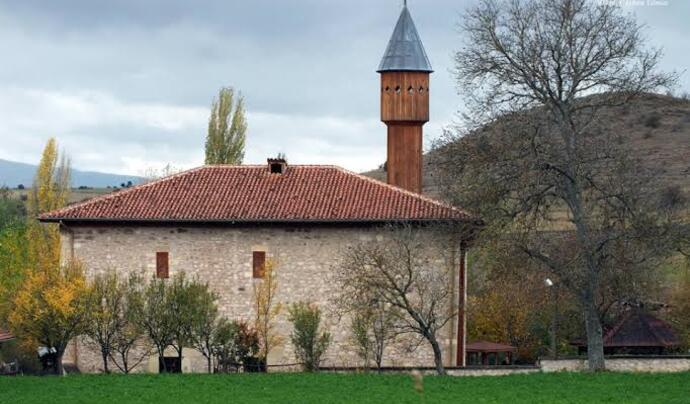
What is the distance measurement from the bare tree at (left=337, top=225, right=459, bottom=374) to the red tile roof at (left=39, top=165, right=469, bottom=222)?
0.71 meters

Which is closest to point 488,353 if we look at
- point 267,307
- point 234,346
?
point 267,307

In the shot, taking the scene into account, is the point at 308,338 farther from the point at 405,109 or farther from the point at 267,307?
the point at 405,109

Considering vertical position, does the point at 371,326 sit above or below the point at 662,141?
below

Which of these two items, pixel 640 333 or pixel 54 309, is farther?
pixel 640 333

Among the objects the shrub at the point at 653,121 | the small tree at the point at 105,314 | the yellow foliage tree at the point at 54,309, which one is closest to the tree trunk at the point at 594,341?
the small tree at the point at 105,314

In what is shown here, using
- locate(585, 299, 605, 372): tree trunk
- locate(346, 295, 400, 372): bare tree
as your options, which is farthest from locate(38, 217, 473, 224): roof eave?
locate(585, 299, 605, 372): tree trunk

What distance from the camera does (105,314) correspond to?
35750 mm

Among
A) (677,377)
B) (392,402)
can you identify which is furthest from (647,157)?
(392,402)

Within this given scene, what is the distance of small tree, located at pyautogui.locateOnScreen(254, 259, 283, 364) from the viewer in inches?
1430

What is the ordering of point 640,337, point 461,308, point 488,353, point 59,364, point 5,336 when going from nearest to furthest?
point 59,364, point 461,308, point 640,337, point 5,336, point 488,353

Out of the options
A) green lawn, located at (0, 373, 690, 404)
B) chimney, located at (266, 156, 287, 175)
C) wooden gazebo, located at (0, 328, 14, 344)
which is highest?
chimney, located at (266, 156, 287, 175)

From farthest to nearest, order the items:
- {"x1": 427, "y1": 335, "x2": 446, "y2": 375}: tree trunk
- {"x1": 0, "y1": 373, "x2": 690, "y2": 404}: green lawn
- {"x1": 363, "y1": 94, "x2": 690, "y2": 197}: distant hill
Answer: {"x1": 363, "y1": 94, "x2": 690, "y2": 197}: distant hill → {"x1": 427, "y1": 335, "x2": 446, "y2": 375}: tree trunk → {"x1": 0, "y1": 373, "x2": 690, "y2": 404}: green lawn

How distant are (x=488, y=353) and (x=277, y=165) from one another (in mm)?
10141

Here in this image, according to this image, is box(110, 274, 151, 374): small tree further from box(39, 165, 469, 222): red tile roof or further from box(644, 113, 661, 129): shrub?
box(644, 113, 661, 129): shrub
